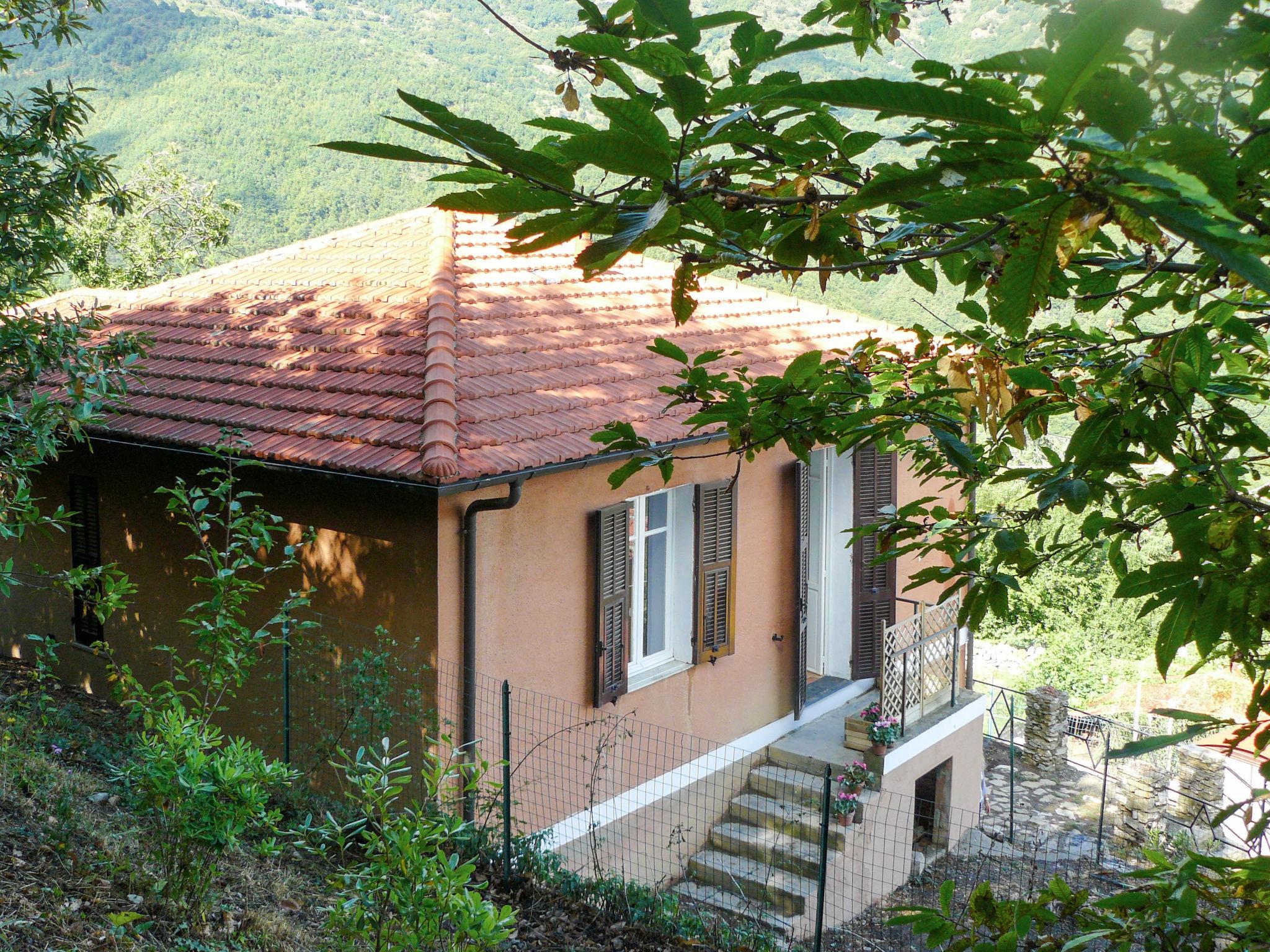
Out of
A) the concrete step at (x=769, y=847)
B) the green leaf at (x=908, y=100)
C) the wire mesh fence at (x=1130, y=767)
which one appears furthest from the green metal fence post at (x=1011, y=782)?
the green leaf at (x=908, y=100)

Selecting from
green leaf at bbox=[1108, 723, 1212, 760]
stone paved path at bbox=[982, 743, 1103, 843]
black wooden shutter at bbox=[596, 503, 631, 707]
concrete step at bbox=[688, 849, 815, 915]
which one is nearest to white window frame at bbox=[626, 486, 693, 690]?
black wooden shutter at bbox=[596, 503, 631, 707]

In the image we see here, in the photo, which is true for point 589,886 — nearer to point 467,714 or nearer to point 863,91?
point 467,714

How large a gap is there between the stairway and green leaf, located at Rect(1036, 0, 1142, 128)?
23.9 feet

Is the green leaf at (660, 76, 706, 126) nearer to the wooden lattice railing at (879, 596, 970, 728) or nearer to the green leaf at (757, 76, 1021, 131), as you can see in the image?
the green leaf at (757, 76, 1021, 131)

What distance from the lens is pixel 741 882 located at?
810 centimetres

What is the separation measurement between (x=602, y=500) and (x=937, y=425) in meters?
5.12

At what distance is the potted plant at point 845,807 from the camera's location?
28.0 feet

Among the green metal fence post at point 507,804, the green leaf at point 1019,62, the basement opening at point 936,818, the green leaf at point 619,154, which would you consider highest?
the green leaf at point 1019,62

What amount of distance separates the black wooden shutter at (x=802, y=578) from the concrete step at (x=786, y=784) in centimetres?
73

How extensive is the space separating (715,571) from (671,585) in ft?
1.26

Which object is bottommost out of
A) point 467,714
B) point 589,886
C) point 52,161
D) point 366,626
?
point 589,886

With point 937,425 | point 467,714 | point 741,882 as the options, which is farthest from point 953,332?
point 741,882

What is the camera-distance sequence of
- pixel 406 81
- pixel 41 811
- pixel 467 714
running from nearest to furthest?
pixel 41 811, pixel 467 714, pixel 406 81

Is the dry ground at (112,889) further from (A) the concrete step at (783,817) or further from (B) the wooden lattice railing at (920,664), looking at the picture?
(B) the wooden lattice railing at (920,664)
